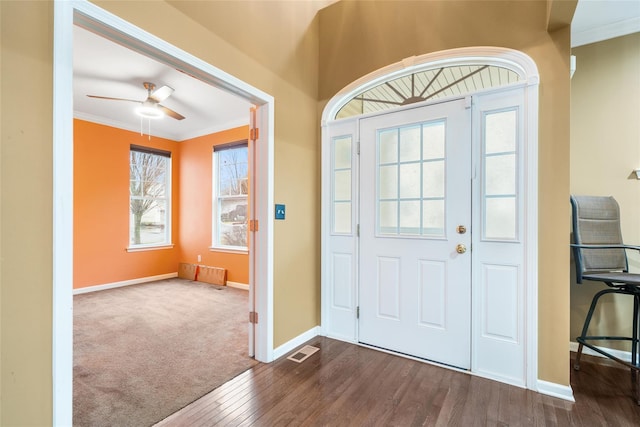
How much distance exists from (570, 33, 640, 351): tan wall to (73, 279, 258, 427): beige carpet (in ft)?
10.5

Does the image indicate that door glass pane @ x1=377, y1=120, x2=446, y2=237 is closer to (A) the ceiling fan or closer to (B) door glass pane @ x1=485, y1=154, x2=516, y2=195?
(B) door glass pane @ x1=485, y1=154, x2=516, y2=195

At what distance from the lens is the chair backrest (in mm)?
2330

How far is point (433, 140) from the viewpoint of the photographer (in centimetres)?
245

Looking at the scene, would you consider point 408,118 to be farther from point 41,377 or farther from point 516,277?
point 41,377

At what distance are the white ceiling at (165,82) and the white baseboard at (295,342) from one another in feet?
10.3

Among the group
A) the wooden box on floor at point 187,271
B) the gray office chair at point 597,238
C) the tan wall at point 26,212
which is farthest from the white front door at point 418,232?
the wooden box on floor at point 187,271

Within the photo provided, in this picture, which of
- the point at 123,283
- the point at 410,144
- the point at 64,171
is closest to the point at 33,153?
the point at 64,171

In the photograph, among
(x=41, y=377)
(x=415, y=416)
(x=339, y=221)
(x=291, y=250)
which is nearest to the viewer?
→ (x=41, y=377)

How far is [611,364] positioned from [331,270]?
2.51m

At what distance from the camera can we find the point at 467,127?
2283mm

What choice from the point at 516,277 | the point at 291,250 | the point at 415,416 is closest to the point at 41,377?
the point at 291,250

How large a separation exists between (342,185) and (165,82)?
260 cm

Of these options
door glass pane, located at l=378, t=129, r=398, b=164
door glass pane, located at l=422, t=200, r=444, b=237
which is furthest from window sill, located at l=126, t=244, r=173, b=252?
door glass pane, located at l=422, t=200, r=444, b=237

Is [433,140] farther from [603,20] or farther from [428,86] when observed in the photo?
[603,20]
